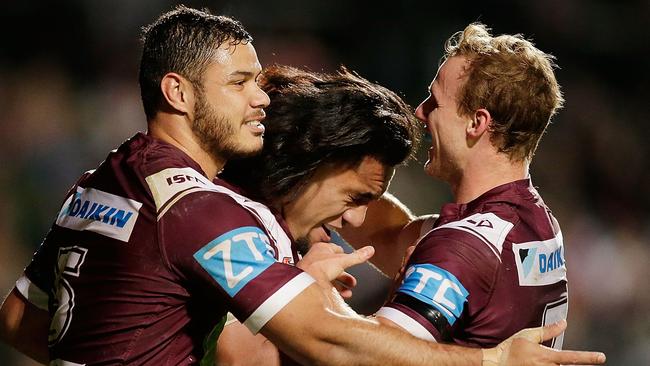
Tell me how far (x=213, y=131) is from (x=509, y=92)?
1215mm

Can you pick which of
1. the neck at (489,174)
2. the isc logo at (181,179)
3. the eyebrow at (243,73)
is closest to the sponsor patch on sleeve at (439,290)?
the neck at (489,174)

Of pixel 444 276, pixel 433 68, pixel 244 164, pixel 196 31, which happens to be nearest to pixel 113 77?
pixel 433 68

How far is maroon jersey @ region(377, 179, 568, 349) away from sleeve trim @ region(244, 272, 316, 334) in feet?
1.41

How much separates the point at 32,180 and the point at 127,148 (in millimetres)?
4795

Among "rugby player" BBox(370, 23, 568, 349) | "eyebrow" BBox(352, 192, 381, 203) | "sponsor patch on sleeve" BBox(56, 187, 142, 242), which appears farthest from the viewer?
"eyebrow" BBox(352, 192, 381, 203)

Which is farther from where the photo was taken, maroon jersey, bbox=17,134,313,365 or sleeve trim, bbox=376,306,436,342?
sleeve trim, bbox=376,306,436,342

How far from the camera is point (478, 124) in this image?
4.12 meters

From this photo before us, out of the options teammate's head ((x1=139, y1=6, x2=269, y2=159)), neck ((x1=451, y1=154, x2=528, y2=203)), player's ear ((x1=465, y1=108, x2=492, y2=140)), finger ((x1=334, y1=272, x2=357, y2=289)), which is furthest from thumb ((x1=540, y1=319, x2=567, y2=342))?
teammate's head ((x1=139, y1=6, x2=269, y2=159))

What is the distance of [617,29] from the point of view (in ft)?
35.2

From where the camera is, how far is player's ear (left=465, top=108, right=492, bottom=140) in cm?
409

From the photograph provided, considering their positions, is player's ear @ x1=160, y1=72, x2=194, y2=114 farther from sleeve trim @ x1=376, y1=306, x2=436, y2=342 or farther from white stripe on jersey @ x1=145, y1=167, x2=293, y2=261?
sleeve trim @ x1=376, y1=306, x2=436, y2=342

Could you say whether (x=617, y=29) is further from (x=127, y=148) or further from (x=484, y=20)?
(x=127, y=148)

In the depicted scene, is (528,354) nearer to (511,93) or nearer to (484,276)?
(484,276)

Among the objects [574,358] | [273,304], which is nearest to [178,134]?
[273,304]
